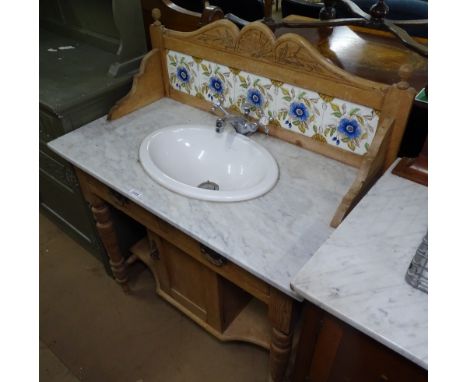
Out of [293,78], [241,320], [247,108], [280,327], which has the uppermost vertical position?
[293,78]

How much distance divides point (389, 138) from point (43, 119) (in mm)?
1115

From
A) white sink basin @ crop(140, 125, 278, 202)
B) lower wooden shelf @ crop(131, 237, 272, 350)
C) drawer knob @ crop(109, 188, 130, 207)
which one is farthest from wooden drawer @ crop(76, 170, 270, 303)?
lower wooden shelf @ crop(131, 237, 272, 350)

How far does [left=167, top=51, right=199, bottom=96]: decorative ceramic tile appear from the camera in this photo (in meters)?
1.26

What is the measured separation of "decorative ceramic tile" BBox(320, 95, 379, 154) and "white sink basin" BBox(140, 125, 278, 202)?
7.4 inches

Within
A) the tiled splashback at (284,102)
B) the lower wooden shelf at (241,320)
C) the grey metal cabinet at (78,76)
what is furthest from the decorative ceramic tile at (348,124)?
the grey metal cabinet at (78,76)

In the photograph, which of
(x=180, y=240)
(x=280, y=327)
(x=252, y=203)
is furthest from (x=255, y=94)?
(x=280, y=327)

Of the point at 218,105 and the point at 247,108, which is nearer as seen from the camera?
the point at 247,108

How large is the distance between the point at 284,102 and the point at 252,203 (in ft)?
1.12

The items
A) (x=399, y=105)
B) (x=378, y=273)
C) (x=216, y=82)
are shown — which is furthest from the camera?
A: (x=216, y=82)

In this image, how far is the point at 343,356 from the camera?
733 mm

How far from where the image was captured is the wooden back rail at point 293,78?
0.87 m

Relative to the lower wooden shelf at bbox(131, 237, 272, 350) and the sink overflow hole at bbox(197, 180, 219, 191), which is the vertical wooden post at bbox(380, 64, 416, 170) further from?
the lower wooden shelf at bbox(131, 237, 272, 350)

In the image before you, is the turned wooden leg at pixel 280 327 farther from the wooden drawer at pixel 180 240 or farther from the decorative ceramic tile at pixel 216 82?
the decorative ceramic tile at pixel 216 82

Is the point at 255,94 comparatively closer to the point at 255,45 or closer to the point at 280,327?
the point at 255,45
